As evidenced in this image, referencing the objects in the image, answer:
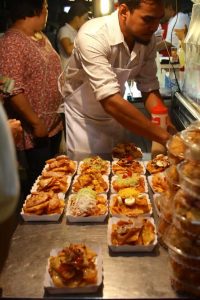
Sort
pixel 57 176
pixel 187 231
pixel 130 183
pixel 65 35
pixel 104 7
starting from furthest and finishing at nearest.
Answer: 1. pixel 65 35
2. pixel 104 7
3. pixel 57 176
4. pixel 130 183
5. pixel 187 231

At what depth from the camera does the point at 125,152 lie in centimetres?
234

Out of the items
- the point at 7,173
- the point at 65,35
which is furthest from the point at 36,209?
the point at 65,35

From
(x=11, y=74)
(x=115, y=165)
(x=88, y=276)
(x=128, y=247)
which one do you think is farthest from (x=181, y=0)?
(x=88, y=276)

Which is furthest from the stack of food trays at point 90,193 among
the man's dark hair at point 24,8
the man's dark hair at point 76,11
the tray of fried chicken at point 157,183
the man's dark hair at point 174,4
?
the man's dark hair at point 76,11

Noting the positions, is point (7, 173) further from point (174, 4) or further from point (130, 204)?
point (174, 4)

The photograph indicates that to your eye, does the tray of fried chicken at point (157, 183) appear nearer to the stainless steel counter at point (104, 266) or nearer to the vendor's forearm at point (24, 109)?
the stainless steel counter at point (104, 266)

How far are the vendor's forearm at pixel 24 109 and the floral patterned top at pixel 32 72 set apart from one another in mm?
58

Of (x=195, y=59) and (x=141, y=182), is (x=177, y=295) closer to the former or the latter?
(x=141, y=182)

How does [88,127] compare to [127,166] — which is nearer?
[127,166]

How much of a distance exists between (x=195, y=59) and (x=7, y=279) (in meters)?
2.04

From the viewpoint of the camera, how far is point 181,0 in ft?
10.7

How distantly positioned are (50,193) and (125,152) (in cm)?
77

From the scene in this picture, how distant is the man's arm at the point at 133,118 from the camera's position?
202 cm

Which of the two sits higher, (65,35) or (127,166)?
(65,35)
